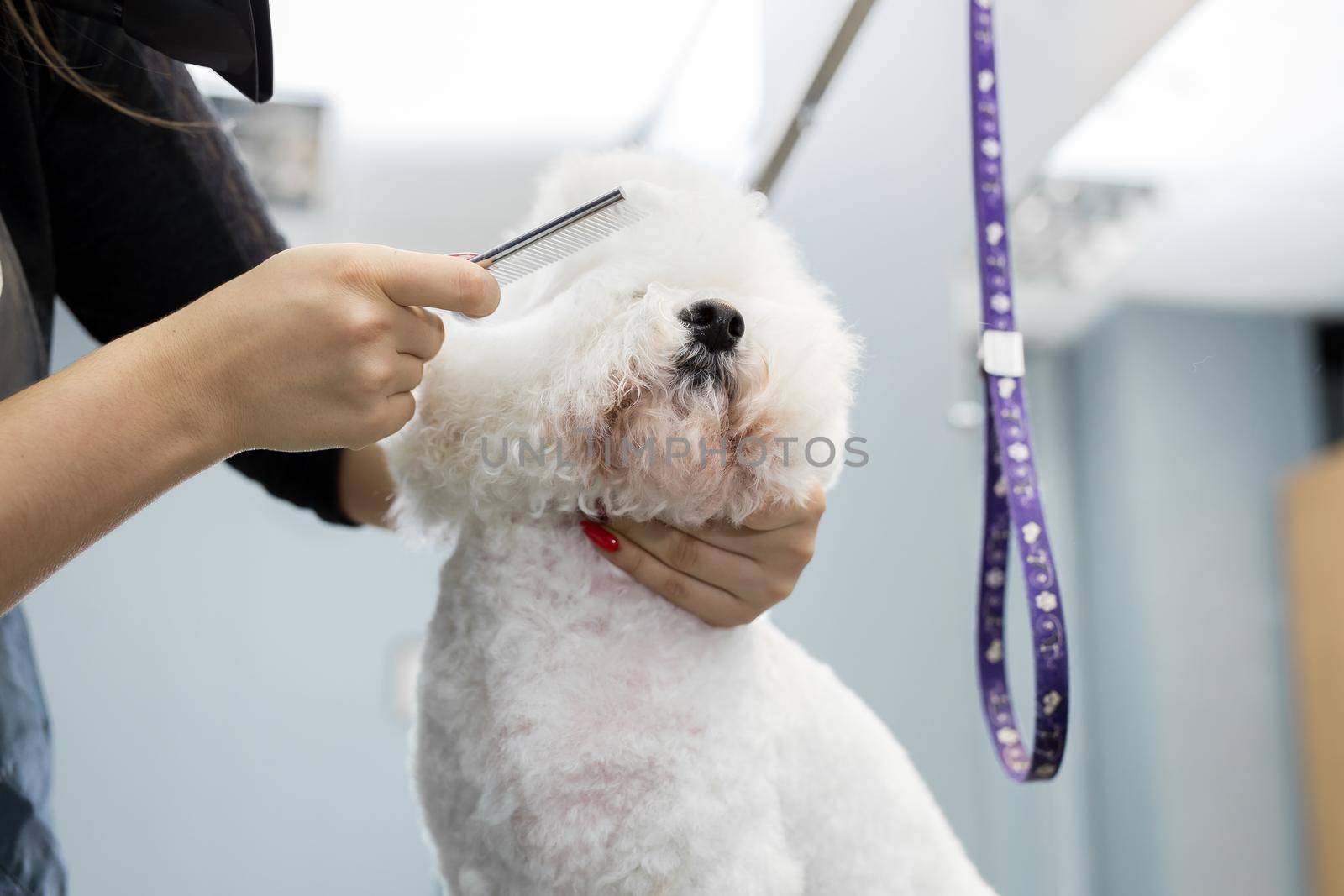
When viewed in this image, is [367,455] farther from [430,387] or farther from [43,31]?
[43,31]

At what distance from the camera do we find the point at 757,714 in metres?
0.57

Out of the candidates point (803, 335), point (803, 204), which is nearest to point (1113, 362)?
point (803, 204)

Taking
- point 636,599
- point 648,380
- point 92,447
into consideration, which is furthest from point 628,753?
point 92,447

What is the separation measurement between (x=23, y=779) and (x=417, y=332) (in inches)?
18.5

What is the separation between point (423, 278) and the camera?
1.53 feet

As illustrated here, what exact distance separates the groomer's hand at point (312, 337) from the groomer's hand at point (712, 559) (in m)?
0.17

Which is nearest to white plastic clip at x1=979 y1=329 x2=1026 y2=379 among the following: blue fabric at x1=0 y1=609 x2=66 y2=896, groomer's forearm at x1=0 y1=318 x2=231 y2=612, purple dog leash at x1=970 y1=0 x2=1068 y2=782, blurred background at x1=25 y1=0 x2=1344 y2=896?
purple dog leash at x1=970 y1=0 x2=1068 y2=782

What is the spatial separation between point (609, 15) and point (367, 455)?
28.3 inches

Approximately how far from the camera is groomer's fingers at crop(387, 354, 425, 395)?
49 centimetres

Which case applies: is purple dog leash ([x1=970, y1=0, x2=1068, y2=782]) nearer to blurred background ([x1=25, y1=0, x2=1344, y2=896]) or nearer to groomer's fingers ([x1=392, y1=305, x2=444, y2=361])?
blurred background ([x1=25, y1=0, x2=1344, y2=896])

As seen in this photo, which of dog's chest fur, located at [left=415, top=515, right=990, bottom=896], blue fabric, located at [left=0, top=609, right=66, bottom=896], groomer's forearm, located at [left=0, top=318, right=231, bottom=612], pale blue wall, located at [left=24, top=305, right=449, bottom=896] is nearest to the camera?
groomer's forearm, located at [left=0, top=318, right=231, bottom=612]

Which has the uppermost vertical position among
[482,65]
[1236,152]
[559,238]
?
[482,65]

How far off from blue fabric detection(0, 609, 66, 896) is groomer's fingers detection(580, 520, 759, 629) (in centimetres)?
44

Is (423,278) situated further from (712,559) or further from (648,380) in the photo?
(712,559)
